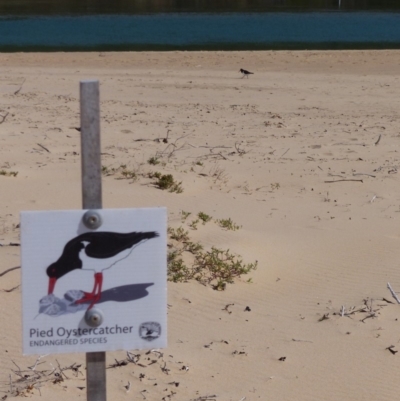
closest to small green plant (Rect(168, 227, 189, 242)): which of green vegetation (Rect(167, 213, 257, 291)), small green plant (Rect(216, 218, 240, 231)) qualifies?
green vegetation (Rect(167, 213, 257, 291))

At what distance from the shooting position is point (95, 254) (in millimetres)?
2590

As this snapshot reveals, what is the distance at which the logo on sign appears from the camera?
2.66m

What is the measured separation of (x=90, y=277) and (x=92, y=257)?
0.23 feet

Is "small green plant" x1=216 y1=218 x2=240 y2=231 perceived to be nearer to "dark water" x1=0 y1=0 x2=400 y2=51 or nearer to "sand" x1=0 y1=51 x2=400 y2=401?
"sand" x1=0 y1=51 x2=400 y2=401

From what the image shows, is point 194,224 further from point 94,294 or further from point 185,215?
point 94,294

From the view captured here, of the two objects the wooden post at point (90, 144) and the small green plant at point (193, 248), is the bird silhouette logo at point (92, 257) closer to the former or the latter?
the wooden post at point (90, 144)

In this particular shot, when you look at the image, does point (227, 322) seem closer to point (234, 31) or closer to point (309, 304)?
point (309, 304)

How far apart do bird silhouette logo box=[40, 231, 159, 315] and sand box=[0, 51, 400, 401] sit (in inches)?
54.6

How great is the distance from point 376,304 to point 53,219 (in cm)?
299

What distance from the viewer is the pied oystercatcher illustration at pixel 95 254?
257 cm

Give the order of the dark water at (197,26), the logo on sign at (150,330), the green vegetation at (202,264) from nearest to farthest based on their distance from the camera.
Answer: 1. the logo on sign at (150,330)
2. the green vegetation at (202,264)
3. the dark water at (197,26)

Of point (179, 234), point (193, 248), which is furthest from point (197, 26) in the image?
point (193, 248)

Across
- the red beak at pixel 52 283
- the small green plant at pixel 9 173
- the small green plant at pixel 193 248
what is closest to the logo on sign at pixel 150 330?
the red beak at pixel 52 283

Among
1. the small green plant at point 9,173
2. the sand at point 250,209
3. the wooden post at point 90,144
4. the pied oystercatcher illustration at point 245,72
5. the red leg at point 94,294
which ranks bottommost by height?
the sand at point 250,209
